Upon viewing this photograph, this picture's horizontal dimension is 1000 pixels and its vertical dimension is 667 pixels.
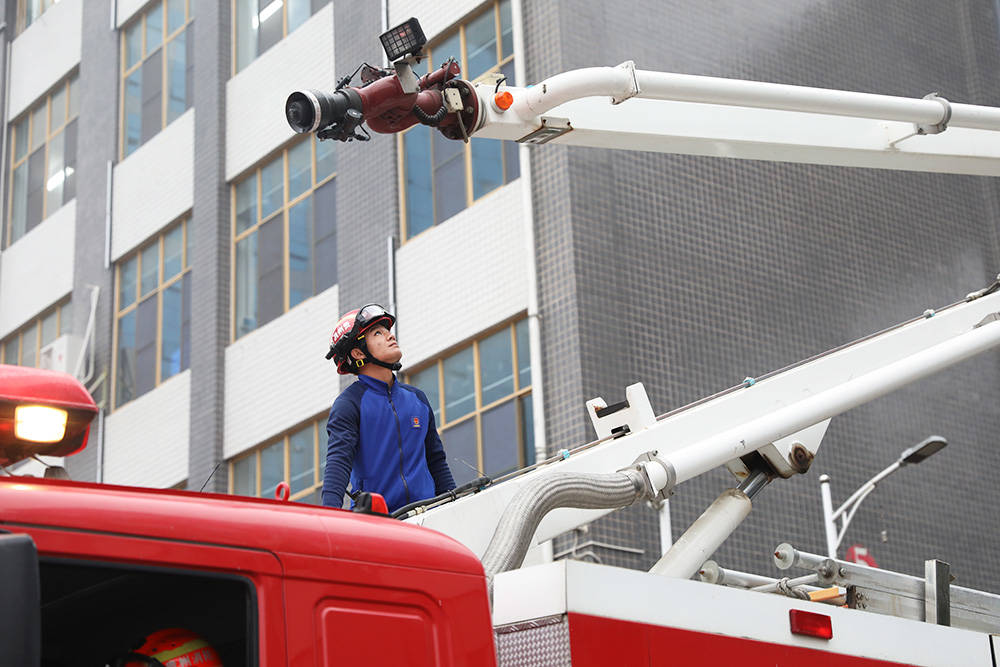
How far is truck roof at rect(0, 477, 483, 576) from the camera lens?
3586 millimetres

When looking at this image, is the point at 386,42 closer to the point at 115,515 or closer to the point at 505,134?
the point at 505,134

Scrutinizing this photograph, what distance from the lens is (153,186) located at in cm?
2519

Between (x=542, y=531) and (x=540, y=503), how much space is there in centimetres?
90

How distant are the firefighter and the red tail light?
182 cm

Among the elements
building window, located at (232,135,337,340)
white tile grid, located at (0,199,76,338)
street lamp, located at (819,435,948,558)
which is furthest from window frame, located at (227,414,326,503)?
white tile grid, located at (0,199,76,338)

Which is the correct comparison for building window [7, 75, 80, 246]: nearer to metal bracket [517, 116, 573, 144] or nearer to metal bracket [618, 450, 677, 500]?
metal bracket [517, 116, 573, 144]

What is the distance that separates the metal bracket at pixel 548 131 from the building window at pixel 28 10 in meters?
25.4

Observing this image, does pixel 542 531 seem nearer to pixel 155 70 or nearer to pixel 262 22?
pixel 262 22

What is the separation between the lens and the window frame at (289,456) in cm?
1997

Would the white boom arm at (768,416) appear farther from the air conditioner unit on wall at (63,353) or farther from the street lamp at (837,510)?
the air conditioner unit on wall at (63,353)

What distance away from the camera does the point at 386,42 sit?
6.03 m

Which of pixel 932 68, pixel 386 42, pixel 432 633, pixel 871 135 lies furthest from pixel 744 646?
pixel 932 68

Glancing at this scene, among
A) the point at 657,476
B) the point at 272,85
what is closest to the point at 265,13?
the point at 272,85

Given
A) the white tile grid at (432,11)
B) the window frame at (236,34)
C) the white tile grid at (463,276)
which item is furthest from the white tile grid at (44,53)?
the white tile grid at (463,276)
